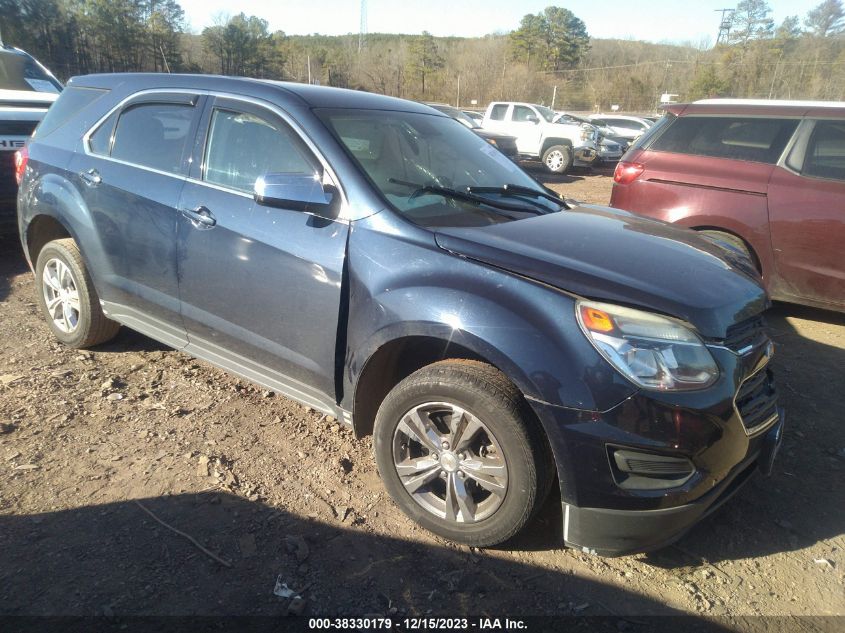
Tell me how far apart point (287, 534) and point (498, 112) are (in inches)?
720

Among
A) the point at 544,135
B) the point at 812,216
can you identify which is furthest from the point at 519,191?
the point at 544,135

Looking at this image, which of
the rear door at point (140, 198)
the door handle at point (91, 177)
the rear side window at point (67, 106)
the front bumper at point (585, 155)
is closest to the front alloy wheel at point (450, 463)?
the rear door at point (140, 198)

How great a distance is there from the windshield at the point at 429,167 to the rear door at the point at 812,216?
2486mm

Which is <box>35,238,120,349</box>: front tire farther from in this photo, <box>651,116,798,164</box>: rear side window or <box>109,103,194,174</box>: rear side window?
<box>651,116,798,164</box>: rear side window

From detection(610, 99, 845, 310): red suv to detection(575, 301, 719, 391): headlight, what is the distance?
3300 mm

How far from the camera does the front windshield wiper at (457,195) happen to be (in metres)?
2.95

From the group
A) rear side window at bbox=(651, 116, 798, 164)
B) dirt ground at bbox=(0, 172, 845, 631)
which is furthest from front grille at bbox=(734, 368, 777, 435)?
rear side window at bbox=(651, 116, 798, 164)

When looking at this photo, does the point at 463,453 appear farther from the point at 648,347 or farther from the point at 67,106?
the point at 67,106

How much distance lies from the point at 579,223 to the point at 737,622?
1822 millimetres

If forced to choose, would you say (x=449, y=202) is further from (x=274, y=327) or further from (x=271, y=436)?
(x=271, y=436)

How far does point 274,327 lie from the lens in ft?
9.61

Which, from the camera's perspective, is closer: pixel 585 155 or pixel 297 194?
pixel 297 194

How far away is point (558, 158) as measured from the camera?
→ 17484 mm

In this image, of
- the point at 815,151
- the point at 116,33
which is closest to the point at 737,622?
the point at 815,151
